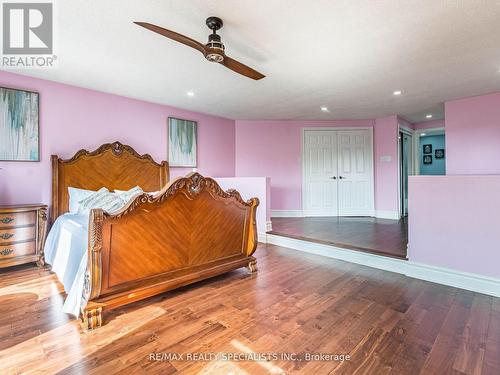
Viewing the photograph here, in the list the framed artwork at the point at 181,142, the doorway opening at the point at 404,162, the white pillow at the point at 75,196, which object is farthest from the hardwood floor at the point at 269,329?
the doorway opening at the point at 404,162

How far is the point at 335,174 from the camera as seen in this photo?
20.1 ft

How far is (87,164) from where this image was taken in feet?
12.3

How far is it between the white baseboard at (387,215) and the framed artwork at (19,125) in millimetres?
6427

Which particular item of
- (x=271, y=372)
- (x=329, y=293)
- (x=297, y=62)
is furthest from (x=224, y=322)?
(x=297, y=62)

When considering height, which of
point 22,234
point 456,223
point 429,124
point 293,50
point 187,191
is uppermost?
point 429,124

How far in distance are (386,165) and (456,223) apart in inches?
135

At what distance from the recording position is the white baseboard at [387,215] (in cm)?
566

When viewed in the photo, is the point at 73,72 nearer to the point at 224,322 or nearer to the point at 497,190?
the point at 224,322

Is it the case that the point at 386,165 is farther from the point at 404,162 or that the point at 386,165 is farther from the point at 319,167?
the point at 319,167

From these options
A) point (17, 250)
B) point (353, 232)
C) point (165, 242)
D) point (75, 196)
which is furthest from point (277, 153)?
point (17, 250)

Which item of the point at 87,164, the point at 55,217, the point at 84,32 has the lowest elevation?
the point at 55,217

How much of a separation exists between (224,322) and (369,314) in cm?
117

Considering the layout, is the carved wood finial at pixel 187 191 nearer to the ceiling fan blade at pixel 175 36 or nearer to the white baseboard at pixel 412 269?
the ceiling fan blade at pixel 175 36

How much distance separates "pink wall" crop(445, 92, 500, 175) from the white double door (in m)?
1.80
